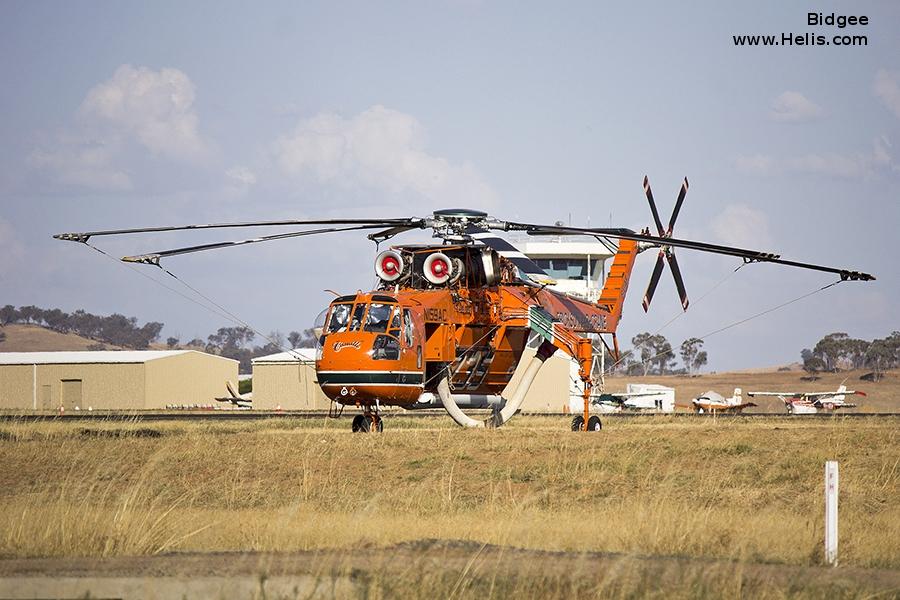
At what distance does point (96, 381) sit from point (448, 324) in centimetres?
4608

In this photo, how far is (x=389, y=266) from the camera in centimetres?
3353

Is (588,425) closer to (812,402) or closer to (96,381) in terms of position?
(812,402)

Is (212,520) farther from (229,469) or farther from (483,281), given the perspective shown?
(483,281)

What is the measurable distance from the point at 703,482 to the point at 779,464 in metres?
2.47

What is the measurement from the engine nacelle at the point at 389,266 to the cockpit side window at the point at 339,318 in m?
2.38

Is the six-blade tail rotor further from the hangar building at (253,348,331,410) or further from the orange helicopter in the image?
the hangar building at (253,348,331,410)

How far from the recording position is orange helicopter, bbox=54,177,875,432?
3053 cm

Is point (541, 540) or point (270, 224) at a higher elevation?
point (270, 224)

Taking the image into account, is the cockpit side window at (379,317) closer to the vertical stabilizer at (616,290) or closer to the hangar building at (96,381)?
the vertical stabilizer at (616,290)

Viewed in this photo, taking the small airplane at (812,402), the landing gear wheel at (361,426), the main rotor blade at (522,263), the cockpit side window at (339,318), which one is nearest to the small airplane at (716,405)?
the small airplane at (812,402)

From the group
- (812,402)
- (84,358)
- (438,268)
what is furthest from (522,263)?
(84,358)

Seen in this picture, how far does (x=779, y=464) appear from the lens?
22469mm

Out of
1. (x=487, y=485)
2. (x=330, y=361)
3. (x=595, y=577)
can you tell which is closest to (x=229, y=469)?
(x=487, y=485)

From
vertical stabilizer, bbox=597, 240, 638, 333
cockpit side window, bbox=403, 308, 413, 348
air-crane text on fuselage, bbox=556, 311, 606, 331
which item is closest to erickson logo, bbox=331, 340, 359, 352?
cockpit side window, bbox=403, 308, 413, 348
